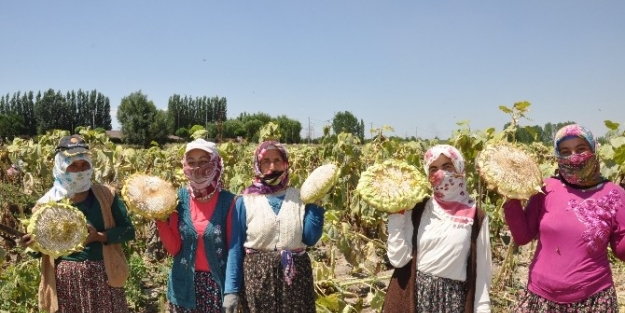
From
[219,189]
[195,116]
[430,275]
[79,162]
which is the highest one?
[195,116]

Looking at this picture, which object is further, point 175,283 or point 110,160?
point 110,160

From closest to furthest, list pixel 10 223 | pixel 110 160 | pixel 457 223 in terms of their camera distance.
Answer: pixel 457 223 < pixel 110 160 < pixel 10 223

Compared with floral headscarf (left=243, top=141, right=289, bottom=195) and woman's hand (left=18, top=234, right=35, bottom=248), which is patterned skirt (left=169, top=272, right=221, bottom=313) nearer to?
floral headscarf (left=243, top=141, right=289, bottom=195)

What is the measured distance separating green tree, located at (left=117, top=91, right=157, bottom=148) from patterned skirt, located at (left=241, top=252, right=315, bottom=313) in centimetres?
4784

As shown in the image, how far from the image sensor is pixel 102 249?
2.81 metres

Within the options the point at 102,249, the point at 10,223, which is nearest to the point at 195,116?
the point at 10,223

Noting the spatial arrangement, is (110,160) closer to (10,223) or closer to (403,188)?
(10,223)

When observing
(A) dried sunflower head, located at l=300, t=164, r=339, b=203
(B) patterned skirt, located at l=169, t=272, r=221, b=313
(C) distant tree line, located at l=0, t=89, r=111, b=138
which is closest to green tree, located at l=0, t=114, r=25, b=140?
(C) distant tree line, located at l=0, t=89, r=111, b=138

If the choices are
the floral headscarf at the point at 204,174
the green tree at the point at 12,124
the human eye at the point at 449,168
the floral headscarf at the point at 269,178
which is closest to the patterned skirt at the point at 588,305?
the human eye at the point at 449,168

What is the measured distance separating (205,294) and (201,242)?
0.91ft

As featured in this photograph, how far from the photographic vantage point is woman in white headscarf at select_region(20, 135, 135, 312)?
2711 mm

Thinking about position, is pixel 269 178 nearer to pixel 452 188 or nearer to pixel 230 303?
pixel 230 303

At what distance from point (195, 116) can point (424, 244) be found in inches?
2569

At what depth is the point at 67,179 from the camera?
2717 mm
